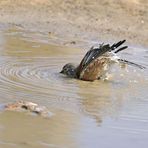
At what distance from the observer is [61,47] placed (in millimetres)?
10773

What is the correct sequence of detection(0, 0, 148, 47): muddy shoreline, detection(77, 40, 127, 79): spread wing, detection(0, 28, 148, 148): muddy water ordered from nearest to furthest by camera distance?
detection(0, 28, 148, 148): muddy water, detection(77, 40, 127, 79): spread wing, detection(0, 0, 148, 47): muddy shoreline

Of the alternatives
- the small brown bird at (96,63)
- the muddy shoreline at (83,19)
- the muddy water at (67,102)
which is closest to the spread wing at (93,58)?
the small brown bird at (96,63)

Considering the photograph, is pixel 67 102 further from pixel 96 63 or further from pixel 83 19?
pixel 83 19

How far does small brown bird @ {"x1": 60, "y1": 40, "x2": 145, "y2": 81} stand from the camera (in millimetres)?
7879

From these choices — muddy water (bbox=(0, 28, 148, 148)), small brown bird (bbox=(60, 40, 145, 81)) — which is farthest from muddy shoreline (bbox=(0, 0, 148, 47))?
small brown bird (bbox=(60, 40, 145, 81))

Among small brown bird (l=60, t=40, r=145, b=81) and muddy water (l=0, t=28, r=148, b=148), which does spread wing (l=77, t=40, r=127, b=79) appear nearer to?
small brown bird (l=60, t=40, r=145, b=81)

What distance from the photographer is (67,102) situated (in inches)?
267

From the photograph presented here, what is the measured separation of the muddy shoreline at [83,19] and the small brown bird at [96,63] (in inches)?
148

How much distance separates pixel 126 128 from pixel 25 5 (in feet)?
30.7

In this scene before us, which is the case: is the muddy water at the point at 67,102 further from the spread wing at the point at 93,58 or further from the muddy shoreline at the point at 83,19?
the muddy shoreline at the point at 83,19

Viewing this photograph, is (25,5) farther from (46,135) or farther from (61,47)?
(46,135)

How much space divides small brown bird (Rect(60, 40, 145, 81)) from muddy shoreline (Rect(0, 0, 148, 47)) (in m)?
3.76

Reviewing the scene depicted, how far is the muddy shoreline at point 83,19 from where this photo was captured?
1273cm

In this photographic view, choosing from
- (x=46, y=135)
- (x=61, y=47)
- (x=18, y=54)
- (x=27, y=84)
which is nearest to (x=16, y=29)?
(x=61, y=47)
